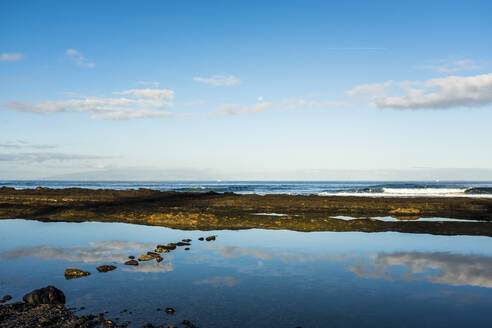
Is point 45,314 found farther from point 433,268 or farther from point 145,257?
point 433,268

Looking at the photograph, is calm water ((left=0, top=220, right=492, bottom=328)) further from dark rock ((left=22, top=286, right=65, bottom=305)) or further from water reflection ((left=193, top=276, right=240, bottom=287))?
dark rock ((left=22, top=286, right=65, bottom=305))

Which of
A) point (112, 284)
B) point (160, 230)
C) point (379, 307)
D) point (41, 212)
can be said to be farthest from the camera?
point (41, 212)

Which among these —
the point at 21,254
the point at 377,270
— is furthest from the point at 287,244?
the point at 21,254

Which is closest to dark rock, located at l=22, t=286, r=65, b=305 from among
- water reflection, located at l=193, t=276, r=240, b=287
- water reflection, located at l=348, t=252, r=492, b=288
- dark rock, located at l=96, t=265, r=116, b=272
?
Result: dark rock, located at l=96, t=265, r=116, b=272

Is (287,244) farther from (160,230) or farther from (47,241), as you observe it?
(47,241)

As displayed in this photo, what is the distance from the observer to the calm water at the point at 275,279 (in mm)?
8781

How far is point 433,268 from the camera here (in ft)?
44.0

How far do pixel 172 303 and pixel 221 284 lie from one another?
6.99 ft

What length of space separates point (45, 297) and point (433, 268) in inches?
501

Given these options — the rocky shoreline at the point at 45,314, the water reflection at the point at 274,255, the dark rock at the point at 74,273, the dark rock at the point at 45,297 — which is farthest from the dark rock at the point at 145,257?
the dark rock at the point at 45,297

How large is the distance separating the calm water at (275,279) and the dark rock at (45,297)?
11.6 inches

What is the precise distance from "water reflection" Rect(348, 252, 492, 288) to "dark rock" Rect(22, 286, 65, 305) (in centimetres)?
929

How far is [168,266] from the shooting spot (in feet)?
44.0

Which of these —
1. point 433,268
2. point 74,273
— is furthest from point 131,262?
point 433,268
